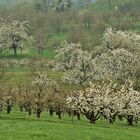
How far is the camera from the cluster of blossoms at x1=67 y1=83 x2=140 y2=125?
2591 inches

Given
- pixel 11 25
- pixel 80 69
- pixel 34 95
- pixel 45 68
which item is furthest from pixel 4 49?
pixel 34 95

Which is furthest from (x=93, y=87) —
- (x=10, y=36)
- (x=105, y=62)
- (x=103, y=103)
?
(x=10, y=36)

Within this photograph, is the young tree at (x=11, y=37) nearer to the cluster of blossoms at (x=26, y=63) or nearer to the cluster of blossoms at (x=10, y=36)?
the cluster of blossoms at (x=10, y=36)

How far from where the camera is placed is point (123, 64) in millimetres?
136625

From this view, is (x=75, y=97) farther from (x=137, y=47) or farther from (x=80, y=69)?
(x=137, y=47)

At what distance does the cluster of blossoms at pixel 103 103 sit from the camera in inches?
2591

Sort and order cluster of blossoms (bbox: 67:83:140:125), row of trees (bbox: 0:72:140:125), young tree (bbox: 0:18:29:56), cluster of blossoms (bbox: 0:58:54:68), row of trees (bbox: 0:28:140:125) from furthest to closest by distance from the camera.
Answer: young tree (bbox: 0:18:29:56) < cluster of blossoms (bbox: 0:58:54:68) < row of trees (bbox: 0:28:140:125) < row of trees (bbox: 0:72:140:125) < cluster of blossoms (bbox: 67:83:140:125)

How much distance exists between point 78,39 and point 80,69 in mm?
65324

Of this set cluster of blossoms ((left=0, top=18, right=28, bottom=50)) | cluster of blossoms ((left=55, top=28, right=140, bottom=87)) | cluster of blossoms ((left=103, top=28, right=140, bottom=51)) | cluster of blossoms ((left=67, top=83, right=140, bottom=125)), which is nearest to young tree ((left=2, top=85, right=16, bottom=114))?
cluster of blossoms ((left=67, top=83, right=140, bottom=125))

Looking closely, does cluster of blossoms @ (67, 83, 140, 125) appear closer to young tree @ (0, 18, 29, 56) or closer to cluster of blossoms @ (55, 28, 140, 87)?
cluster of blossoms @ (55, 28, 140, 87)

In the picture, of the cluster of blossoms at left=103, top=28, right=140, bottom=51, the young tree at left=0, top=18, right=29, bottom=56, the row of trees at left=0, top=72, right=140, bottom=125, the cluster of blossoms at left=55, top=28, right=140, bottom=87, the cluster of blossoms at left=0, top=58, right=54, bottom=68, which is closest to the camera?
the row of trees at left=0, top=72, right=140, bottom=125

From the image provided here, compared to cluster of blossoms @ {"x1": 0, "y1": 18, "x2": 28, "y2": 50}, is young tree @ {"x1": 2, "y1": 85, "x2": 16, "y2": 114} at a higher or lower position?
lower

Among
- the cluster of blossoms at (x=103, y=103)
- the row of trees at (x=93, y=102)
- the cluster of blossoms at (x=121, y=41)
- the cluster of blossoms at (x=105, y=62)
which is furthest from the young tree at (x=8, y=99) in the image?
the cluster of blossoms at (x=121, y=41)

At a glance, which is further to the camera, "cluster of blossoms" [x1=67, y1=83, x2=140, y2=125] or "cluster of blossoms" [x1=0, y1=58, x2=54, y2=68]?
"cluster of blossoms" [x1=0, y1=58, x2=54, y2=68]
